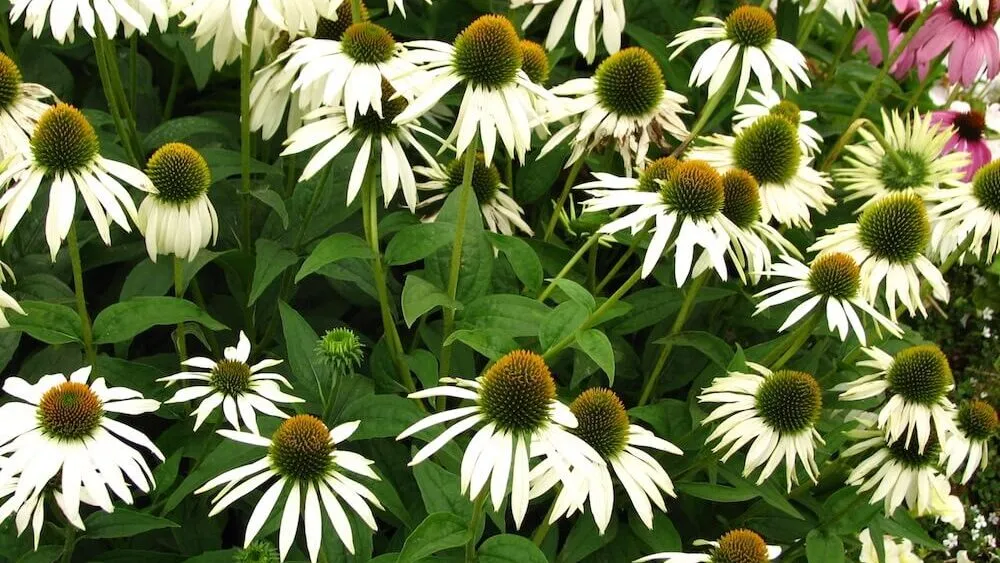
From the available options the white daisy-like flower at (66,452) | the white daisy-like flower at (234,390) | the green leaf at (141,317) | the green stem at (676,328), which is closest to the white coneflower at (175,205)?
the green leaf at (141,317)

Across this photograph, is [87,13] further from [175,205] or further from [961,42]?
[961,42]

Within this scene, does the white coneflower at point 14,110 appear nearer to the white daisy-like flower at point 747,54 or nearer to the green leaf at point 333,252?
the green leaf at point 333,252

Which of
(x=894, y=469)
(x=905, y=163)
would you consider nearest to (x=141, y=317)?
(x=894, y=469)

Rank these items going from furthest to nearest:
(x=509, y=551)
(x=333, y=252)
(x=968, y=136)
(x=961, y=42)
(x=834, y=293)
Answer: (x=968, y=136)
(x=961, y=42)
(x=834, y=293)
(x=333, y=252)
(x=509, y=551)

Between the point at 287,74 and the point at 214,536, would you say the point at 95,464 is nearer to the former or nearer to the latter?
the point at 214,536

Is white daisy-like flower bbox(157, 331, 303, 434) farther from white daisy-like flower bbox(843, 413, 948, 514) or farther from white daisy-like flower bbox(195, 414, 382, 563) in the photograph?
white daisy-like flower bbox(843, 413, 948, 514)

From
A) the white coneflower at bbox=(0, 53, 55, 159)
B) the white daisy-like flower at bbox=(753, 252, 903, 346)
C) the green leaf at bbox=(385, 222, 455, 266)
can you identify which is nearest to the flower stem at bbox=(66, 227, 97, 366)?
the white coneflower at bbox=(0, 53, 55, 159)
